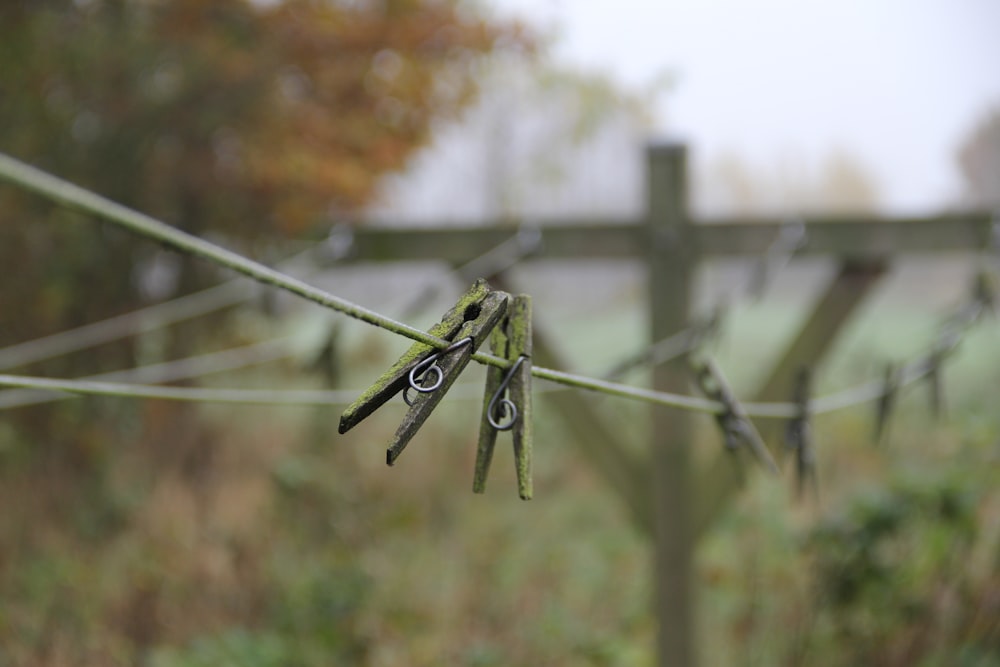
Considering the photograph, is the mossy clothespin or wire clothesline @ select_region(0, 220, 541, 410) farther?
wire clothesline @ select_region(0, 220, 541, 410)

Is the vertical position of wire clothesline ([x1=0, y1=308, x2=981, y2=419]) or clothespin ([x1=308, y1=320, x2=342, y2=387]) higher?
clothespin ([x1=308, y1=320, x2=342, y2=387])

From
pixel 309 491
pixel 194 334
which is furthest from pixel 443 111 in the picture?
pixel 309 491

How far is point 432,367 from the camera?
0.82 metres

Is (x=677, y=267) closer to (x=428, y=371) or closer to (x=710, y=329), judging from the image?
(x=710, y=329)

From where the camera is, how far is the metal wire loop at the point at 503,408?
3.04 ft

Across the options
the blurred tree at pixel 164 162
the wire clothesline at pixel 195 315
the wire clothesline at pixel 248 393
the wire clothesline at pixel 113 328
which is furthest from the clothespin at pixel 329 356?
the blurred tree at pixel 164 162

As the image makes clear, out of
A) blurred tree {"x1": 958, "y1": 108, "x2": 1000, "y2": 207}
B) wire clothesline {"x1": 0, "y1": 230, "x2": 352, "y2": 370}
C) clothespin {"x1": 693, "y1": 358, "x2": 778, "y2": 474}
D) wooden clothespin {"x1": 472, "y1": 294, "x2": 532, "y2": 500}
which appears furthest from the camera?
A: blurred tree {"x1": 958, "y1": 108, "x2": 1000, "y2": 207}

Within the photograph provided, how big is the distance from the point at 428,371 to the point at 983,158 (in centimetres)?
2907

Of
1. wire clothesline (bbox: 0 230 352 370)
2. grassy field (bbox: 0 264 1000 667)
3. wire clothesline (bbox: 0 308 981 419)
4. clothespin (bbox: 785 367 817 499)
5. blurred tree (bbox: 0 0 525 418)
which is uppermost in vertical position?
blurred tree (bbox: 0 0 525 418)

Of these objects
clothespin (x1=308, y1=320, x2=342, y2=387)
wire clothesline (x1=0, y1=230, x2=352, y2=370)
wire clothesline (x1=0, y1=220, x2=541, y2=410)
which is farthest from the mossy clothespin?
wire clothesline (x1=0, y1=230, x2=352, y2=370)

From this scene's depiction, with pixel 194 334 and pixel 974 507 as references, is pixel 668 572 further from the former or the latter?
pixel 194 334

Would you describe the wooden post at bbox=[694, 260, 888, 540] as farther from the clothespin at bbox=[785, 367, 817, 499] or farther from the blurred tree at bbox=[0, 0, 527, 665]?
the blurred tree at bbox=[0, 0, 527, 665]

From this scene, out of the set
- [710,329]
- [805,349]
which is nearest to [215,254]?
[710,329]

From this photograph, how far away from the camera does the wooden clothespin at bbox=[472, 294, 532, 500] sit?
917mm
